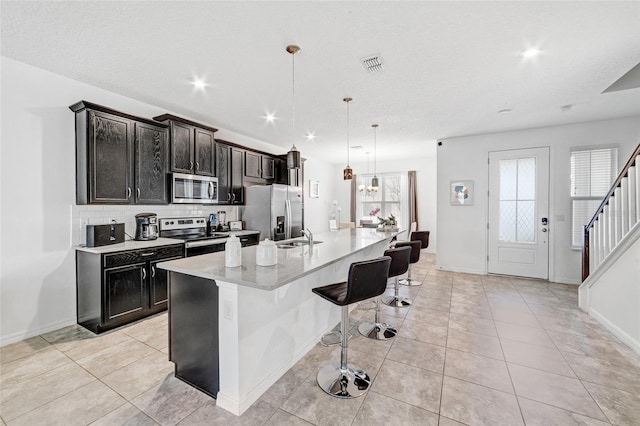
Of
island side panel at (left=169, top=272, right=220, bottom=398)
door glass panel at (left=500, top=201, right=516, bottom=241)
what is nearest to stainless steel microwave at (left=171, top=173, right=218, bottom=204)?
island side panel at (left=169, top=272, right=220, bottom=398)

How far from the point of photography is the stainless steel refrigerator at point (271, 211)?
484 centimetres

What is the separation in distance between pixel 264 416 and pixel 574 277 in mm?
5621

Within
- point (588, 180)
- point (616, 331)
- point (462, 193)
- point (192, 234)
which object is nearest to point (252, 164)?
point (192, 234)

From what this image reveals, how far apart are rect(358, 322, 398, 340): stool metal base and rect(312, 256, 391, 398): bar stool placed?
0.65 m

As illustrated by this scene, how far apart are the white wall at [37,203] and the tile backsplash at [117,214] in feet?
0.04

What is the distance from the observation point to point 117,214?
346cm

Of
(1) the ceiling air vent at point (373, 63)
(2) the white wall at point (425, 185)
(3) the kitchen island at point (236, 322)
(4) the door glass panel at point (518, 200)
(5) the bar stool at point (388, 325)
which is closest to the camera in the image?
(3) the kitchen island at point (236, 322)

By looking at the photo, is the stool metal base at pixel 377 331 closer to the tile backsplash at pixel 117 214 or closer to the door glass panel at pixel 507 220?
the tile backsplash at pixel 117 214

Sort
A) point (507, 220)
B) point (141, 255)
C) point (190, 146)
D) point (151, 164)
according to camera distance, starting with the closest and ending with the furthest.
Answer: point (141, 255), point (151, 164), point (190, 146), point (507, 220)

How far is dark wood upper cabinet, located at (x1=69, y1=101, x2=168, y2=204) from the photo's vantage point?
2.99 m

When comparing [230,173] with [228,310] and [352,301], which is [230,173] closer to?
[228,310]

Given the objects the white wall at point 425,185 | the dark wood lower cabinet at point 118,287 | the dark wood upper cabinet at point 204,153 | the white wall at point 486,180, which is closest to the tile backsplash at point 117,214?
the dark wood lower cabinet at point 118,287

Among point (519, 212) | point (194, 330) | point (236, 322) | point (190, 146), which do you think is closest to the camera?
point (236, 322)

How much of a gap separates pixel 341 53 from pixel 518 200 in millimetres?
4534
